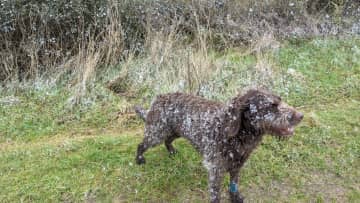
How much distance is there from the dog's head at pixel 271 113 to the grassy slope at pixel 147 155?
119 cm

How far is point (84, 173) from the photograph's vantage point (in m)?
4.37

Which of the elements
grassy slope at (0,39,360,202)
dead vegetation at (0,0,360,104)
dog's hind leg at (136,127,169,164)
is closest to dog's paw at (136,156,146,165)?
grassy slope at (0,39,360,202)

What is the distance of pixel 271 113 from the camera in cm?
311

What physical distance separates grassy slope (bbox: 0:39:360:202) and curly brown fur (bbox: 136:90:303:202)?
400 millimetres

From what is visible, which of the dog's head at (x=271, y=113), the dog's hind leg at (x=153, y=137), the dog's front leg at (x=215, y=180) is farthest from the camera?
the dog's hind leg at (x=153, y=137)

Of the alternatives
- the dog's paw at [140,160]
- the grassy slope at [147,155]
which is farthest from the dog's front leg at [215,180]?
the dog's paw at [140,160]

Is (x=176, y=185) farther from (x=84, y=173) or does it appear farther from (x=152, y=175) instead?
(x=84, y=173)

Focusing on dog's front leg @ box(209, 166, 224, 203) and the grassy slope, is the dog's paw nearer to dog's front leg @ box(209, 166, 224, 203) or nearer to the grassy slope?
the grassy slope

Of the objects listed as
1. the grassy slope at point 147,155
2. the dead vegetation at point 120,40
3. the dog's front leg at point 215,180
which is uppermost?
the dead vegetation at point 120,40

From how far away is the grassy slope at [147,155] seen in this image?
4125mm

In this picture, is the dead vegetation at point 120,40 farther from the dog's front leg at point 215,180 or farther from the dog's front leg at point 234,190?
the dog's front leg at point 215,180

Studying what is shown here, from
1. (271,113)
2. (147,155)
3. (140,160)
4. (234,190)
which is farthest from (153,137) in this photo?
(271,113)

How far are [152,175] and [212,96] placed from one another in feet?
5.55

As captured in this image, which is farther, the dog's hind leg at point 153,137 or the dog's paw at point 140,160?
the dog's paw at point 140,160
